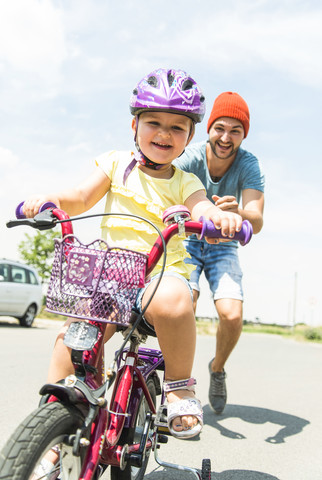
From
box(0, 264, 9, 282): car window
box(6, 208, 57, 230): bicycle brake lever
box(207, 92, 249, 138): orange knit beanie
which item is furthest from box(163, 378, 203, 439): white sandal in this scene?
box(0, 264, 9, 282): car window

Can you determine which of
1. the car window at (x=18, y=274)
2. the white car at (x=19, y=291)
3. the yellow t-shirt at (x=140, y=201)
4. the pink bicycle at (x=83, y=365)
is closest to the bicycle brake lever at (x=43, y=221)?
the pink bicycle at (x=83, y=365)

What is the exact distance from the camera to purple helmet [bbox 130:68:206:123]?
2.68 metres

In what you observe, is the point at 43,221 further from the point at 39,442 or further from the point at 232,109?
the point at 232,109

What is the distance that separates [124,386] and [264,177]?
2789 millimetres

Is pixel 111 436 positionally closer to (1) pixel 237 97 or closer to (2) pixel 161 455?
(2) pixel 161 455

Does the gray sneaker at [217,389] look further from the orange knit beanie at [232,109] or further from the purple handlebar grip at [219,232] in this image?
the purple handlebar grip at [219,232]

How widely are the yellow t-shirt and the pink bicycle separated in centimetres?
45

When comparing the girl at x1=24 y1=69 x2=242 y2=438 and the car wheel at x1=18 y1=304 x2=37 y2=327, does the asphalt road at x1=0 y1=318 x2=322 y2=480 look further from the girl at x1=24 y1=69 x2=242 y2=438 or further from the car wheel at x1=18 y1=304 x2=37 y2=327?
the car wheel at x1=18 y1=304 x2=37 y2=327

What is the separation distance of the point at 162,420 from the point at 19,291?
12.6 m

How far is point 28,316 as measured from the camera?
15.4 meters

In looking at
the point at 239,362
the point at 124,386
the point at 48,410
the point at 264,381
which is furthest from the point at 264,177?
the point at 239,362

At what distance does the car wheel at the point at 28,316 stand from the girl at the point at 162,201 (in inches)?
512

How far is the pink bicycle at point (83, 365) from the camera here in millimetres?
1698

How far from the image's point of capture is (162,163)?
2883 mm
